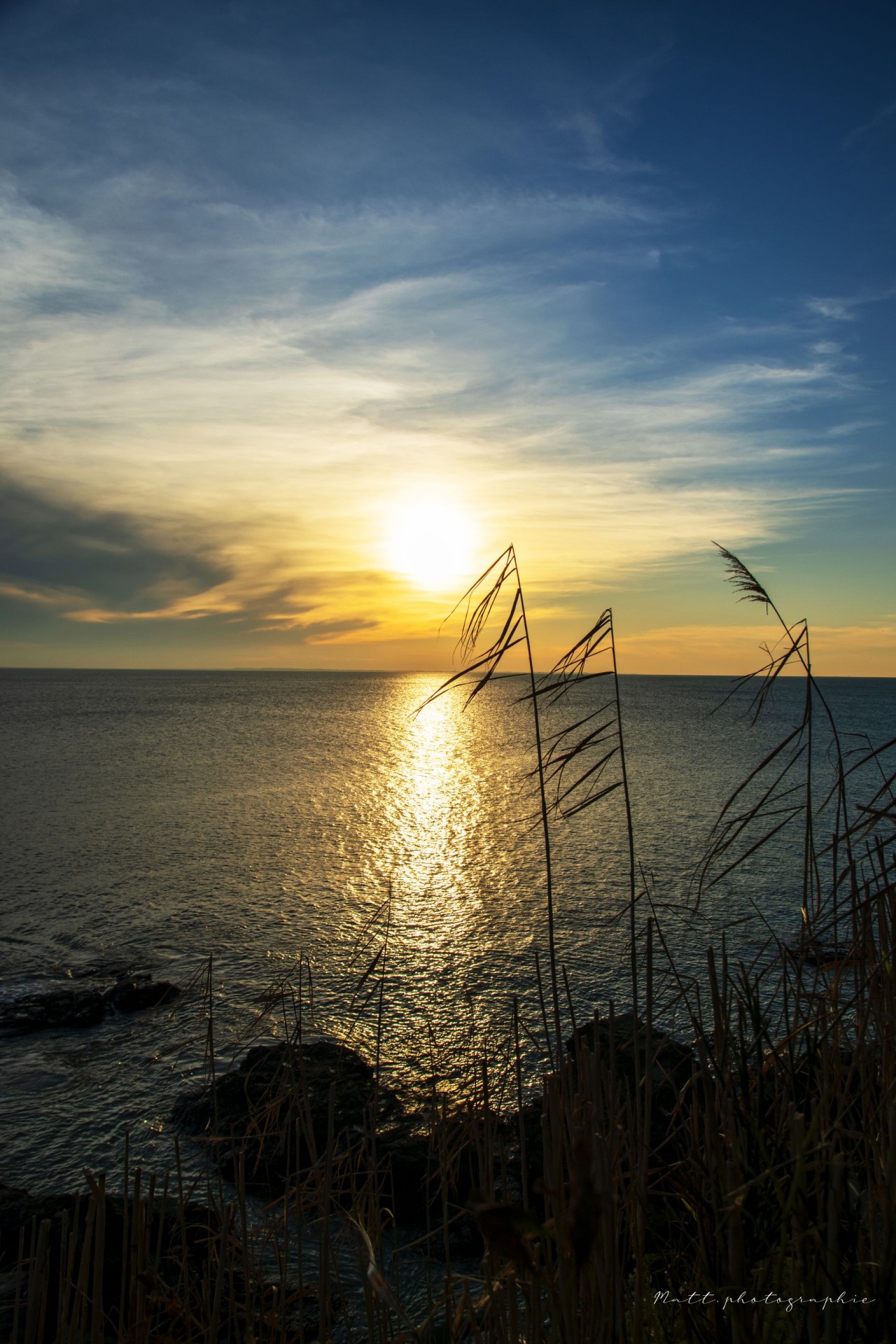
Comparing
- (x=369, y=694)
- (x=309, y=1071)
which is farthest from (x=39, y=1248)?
(x=369, y=694)

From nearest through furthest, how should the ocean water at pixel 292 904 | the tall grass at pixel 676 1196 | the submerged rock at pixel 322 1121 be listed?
the tall grass at pixel 676 1196
the submerged rock at pixel 322 1121
the ocean water at pixel 292 904

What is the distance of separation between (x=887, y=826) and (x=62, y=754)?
44.0m

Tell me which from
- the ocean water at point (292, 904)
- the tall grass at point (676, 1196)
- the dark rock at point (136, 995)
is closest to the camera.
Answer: the tall grass at point (676, 1196)

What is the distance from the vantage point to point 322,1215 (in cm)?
362

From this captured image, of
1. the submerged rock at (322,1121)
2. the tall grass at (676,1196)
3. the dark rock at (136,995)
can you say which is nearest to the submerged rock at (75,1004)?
the dark rock at (136,995)

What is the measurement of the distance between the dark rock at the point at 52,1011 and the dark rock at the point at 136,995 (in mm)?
196

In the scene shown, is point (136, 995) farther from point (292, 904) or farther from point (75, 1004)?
point (292, 904)

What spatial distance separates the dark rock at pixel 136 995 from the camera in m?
13.3

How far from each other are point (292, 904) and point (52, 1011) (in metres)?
6.96

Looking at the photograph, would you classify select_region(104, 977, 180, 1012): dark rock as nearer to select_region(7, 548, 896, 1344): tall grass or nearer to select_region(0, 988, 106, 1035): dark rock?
select_region(0, 988, 106, 1035): dark rock
